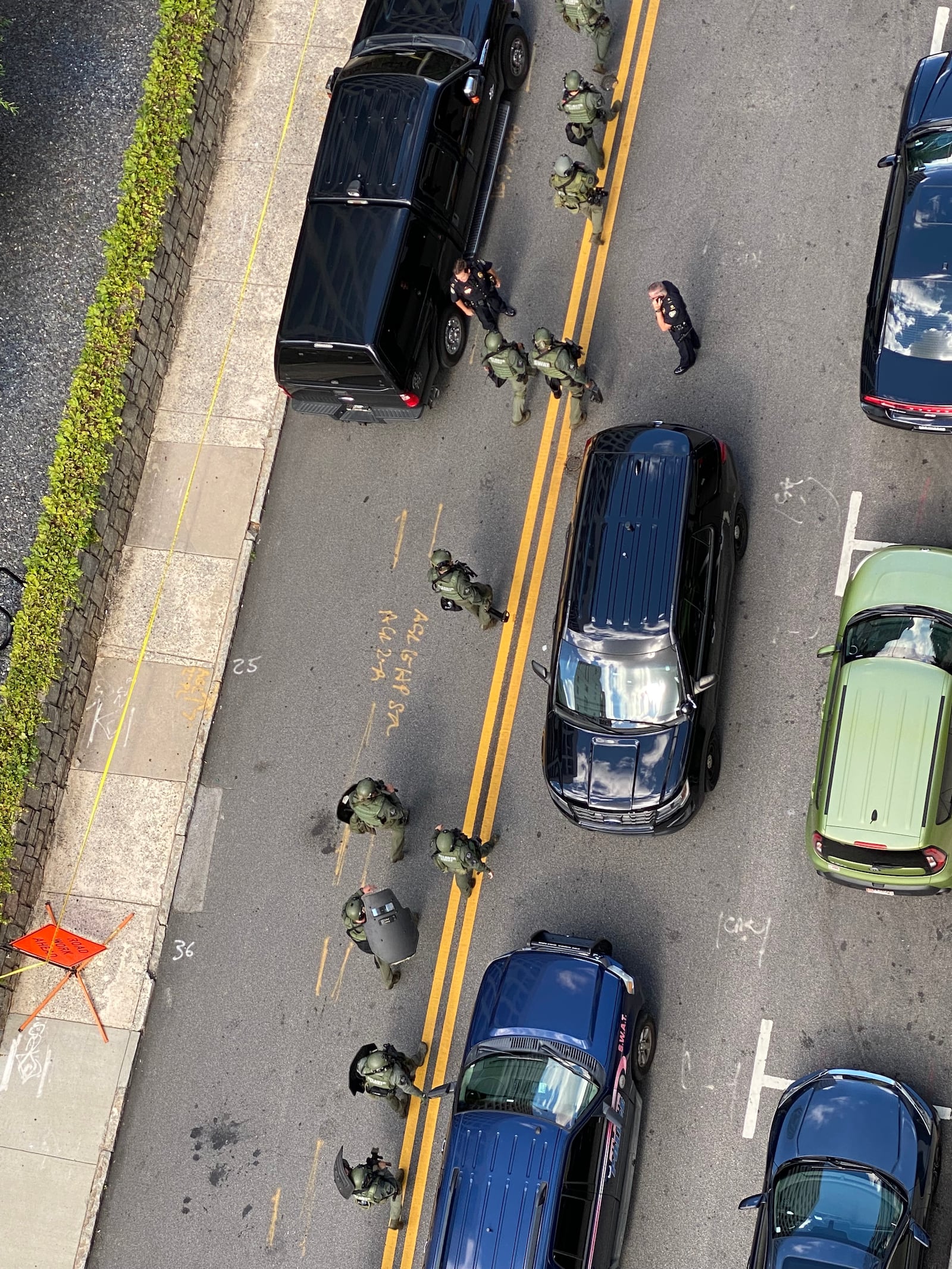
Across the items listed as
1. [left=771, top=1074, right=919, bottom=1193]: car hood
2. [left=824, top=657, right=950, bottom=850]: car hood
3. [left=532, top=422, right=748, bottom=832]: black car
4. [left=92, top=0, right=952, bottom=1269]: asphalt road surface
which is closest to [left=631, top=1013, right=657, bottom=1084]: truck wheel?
[left=92, top=0, right=952, bottom=1269]: asphalt road surface

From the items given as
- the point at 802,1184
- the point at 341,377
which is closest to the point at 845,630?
the point at 802,1184

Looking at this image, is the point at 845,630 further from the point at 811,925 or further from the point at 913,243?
the point at 913,243

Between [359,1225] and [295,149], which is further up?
[295,149]

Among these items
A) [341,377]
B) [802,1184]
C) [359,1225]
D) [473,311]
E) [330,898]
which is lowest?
[359,1225]

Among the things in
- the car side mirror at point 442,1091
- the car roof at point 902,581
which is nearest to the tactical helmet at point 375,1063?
the car side mirror at point 442,1091

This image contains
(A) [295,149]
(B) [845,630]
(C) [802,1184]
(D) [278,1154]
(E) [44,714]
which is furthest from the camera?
(A) [295,149]

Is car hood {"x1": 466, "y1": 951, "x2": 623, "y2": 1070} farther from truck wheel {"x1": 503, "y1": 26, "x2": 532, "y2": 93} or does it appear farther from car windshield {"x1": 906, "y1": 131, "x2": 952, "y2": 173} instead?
truck wheel {"x1": 503, "y1": 26, "x2": 532, "y2": 93}
